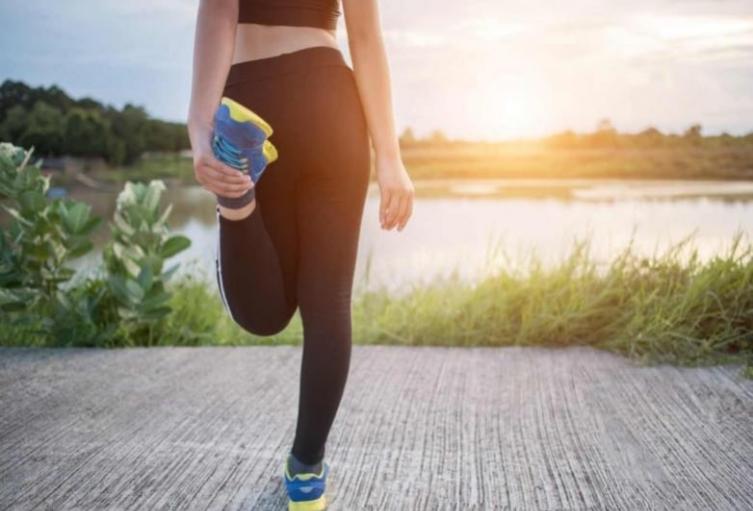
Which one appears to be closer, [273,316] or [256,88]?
[256,88]

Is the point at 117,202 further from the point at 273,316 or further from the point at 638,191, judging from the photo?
the point at 638,191

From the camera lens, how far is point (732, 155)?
460 centimetres

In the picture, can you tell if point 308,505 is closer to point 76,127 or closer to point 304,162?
point 304,162

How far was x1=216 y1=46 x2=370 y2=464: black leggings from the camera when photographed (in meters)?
1.67

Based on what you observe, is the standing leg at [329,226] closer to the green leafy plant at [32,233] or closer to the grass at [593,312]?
the grass at [593,312]

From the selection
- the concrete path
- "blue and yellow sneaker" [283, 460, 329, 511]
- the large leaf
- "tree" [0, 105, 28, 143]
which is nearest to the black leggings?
"blue and yellow sneaker" [283, 460, 329, 511]

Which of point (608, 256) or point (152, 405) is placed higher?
point (608, 256)

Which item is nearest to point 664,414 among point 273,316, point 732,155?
point 273,316

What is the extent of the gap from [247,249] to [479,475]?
0.87 metres

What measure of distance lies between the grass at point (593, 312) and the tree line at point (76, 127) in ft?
4.77

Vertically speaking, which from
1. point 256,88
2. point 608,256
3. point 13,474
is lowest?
point 13,474

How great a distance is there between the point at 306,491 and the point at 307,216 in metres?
0.63

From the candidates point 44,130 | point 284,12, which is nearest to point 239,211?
point 284,12

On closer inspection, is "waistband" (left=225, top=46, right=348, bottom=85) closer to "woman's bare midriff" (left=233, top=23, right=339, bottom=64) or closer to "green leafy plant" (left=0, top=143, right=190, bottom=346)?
"woman's bare midriff" (left=233, top=23, right=339, bottom=64)
